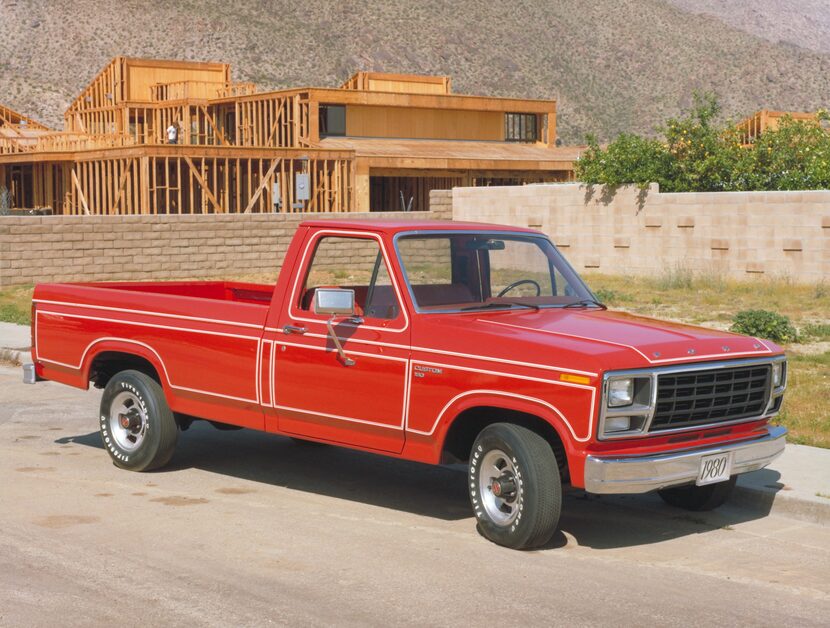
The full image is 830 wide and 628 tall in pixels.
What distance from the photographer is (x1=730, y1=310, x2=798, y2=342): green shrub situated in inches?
684

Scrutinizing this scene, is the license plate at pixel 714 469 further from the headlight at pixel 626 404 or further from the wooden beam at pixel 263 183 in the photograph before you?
the wooden beam at pixel 263 183

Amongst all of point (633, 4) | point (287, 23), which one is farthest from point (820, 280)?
point (633, 4)

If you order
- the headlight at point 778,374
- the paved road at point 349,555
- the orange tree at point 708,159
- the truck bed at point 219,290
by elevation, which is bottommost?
the paved road at point 349,555

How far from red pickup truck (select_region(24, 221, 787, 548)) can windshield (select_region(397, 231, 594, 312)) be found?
0.01 metres

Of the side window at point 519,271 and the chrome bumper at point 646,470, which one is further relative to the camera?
the side window at point 519,271

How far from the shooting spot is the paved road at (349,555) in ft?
21.1

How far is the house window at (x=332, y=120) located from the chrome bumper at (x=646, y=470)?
43099mm

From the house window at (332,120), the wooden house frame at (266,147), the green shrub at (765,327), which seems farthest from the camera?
the house window at (332,120)

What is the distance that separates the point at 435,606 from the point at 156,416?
3.83 m

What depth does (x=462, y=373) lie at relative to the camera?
25.4 ft

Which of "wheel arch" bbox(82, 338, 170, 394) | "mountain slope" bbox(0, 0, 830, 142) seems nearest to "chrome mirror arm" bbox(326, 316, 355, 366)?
"wheel arch" bbox(82, 338, 170, 394)

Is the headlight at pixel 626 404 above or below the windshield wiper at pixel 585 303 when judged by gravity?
below

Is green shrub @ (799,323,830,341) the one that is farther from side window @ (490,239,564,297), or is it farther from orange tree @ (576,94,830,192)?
orange tree @ (576,94,830,192)

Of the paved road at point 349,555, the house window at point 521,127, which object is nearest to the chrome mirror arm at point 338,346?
the paved road at point 349,555
